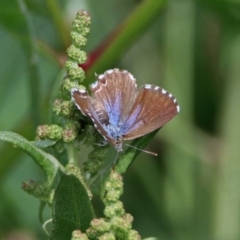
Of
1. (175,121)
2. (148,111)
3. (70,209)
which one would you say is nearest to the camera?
(70,209)

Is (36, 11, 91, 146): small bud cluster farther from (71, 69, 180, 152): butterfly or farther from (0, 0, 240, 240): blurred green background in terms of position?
(0, 0, 240, 240): blurred green background

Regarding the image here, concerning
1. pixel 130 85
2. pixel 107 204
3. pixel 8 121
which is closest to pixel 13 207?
pixel 8 121

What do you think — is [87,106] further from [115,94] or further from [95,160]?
[115,94]

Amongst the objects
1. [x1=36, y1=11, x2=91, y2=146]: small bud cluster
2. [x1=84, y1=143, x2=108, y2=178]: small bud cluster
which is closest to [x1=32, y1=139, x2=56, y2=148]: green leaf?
[x1=36, y1=11, x2=91, y2=146]: small bud cluster

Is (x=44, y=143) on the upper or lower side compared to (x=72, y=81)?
lower

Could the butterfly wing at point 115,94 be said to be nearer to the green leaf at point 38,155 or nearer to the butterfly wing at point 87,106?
the butterfly wing at point 87,106

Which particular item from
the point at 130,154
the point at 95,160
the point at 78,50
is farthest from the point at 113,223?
the point at 78,50
